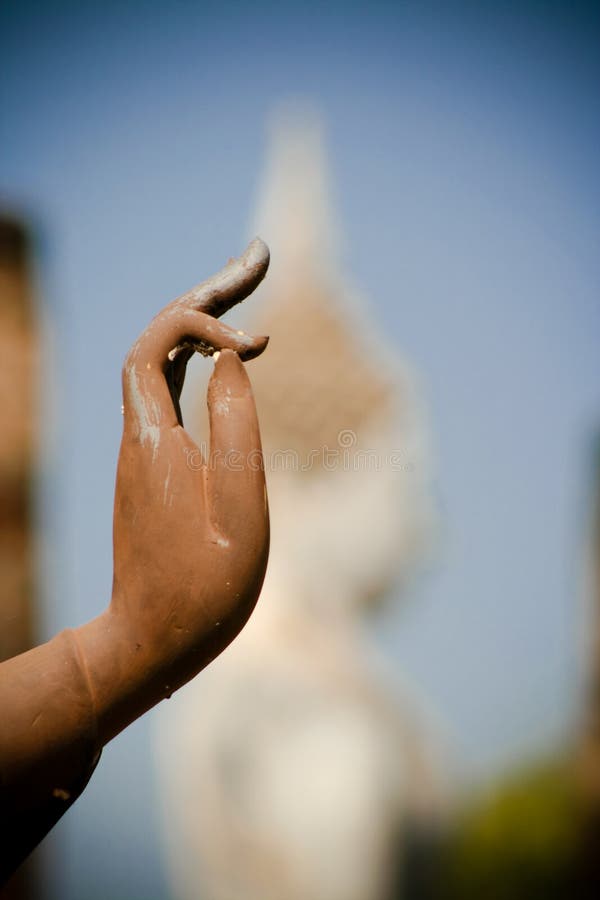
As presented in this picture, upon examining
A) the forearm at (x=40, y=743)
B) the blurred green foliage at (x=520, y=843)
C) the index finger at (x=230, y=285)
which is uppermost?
the index finger at (x=230, y=285)

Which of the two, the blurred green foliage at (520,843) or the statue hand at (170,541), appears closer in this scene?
the statue hand at (170,541)

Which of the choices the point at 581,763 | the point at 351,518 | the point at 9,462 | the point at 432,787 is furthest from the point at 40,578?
the point at 581,763

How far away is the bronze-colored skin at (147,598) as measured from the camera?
154 cm

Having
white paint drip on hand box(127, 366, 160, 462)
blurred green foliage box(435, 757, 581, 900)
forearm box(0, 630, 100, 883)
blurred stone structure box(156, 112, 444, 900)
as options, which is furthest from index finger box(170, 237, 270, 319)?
blurred green foliage box(435, 757, 581, 900)

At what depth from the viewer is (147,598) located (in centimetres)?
158

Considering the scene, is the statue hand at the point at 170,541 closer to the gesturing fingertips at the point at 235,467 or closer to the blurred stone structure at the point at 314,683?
the gesturing fingertips at the point at 235,467

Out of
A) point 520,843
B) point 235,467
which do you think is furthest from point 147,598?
point 520,843

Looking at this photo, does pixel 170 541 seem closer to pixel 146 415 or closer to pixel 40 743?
pixel 146 415

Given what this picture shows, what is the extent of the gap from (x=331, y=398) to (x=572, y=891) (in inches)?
174

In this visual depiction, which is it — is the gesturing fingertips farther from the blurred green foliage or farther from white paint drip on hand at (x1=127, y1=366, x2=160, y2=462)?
the blurred green foliage

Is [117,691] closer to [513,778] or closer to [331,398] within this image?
[331,398]

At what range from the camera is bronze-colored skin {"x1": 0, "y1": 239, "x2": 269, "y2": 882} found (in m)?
1.54

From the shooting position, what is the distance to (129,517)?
161 cm

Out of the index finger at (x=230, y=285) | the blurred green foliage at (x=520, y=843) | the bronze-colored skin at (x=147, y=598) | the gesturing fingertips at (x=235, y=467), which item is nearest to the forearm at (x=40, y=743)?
the bronze-colored skin at (x=147, y=598)
